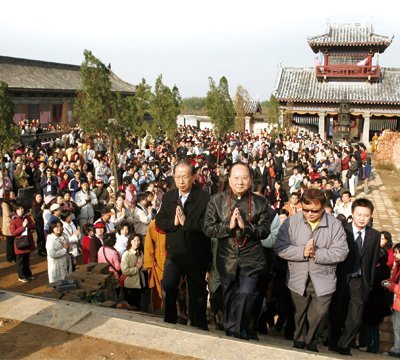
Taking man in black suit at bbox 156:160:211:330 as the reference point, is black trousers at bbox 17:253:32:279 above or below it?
below

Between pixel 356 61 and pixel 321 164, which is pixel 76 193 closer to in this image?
pixel 321 164

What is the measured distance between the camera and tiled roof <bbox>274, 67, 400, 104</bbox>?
30828 mm

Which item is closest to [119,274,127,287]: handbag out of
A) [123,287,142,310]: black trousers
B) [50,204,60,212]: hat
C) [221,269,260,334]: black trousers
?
[123,287,142,310]: black trousers

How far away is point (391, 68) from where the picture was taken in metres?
32.9

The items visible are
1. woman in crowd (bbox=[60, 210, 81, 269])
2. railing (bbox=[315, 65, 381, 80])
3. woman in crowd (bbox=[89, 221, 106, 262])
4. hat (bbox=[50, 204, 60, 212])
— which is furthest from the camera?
railing (bbox=[315, 65, 381, 80])

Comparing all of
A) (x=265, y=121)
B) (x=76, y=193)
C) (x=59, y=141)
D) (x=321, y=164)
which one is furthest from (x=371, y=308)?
(x=265, y=121)

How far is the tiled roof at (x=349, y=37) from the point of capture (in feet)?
102

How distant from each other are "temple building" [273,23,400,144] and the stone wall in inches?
143

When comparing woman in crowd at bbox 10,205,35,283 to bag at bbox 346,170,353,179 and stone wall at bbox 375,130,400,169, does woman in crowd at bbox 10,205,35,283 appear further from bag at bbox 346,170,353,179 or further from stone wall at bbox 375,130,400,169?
stone wall at bbox 375,130,400,169

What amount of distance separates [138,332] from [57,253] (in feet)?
11.8

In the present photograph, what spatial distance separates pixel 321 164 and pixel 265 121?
2222 centimetres

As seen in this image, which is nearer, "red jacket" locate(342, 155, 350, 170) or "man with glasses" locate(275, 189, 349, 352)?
"man with glasses" locate(275, 189, 349, 352)

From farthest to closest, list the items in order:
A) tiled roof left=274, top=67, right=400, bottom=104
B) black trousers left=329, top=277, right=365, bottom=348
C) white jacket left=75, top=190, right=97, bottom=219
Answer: tiled roof left=274, top=67, right=400, bottom=104 < white jacket left=75, top=190, right=97, bottom=219 < black trousers left=329, top=277, right=365, bottom=348

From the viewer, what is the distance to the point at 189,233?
435 centimetres
